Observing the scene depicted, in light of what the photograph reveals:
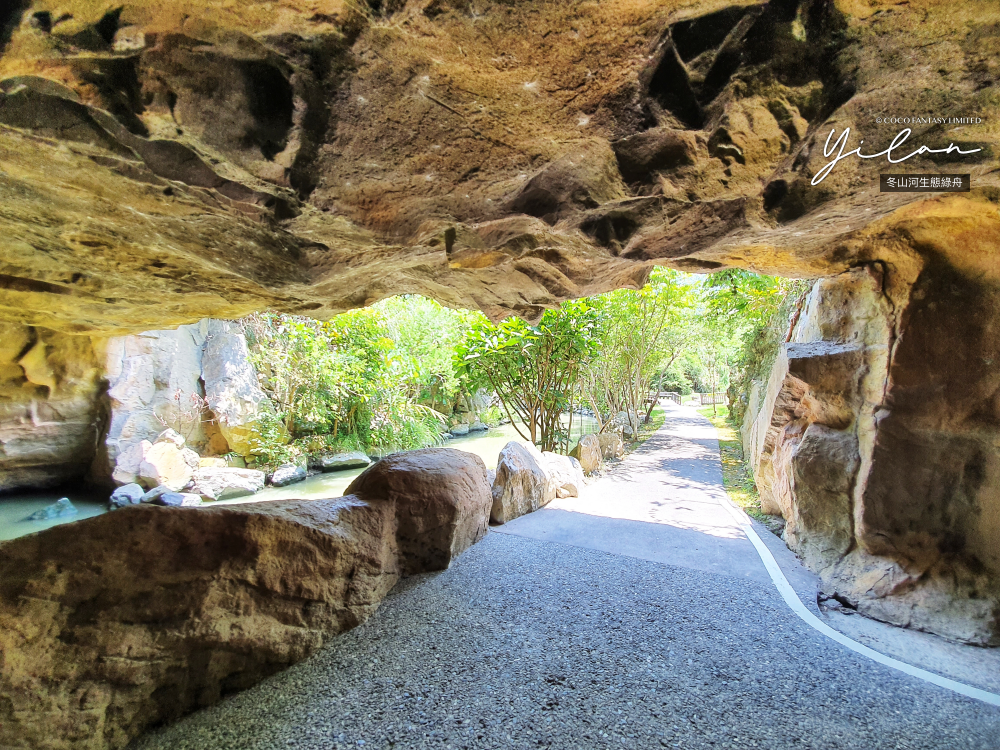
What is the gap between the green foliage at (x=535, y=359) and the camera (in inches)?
223

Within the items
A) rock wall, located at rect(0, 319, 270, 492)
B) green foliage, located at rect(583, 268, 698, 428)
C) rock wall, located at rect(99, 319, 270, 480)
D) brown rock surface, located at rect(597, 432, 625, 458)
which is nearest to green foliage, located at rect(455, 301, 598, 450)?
green foliage, located at rect(583, 268, 698, 428)

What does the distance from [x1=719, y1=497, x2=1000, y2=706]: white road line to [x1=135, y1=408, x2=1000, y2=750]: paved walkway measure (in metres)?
0.05

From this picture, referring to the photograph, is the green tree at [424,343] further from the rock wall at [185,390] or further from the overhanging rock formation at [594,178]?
the overhanging rock formation at [594,178]

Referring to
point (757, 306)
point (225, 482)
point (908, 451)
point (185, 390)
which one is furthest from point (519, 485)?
point (185, 390)

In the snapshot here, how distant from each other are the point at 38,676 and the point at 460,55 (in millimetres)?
2266

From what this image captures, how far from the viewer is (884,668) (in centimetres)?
164

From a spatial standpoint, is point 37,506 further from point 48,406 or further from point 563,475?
point 563,475

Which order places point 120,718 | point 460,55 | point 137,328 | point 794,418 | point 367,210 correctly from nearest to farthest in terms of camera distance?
point 460,55 < point 120,718 < point 367,210 < point 794,418 < point 137,328

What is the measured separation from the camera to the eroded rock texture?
4.10ft

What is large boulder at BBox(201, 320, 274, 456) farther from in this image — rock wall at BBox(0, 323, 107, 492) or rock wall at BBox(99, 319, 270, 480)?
rock wall at BBox(0, 323, 107, 492)

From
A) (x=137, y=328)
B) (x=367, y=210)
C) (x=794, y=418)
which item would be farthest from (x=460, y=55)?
(x=137, y=328)

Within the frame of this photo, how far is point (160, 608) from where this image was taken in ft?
4.78

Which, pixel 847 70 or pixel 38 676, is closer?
pixel 847 70

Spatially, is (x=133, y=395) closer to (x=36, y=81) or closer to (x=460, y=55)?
(x=36, y=81)
